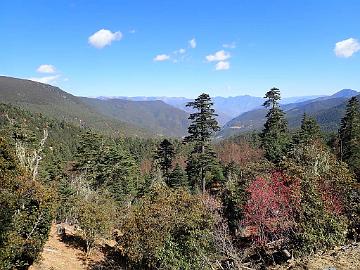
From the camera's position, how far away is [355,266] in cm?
1076

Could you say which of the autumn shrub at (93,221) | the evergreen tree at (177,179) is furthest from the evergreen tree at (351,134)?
the autumn shrub at (93,221)

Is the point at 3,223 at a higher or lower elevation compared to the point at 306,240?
higher

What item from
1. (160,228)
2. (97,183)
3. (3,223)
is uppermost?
(3,223)

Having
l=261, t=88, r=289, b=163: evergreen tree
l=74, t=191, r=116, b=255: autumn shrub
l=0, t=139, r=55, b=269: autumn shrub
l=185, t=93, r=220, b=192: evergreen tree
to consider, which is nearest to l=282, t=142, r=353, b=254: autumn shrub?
l=0, t=139, r=55, b=269: autumn shrub

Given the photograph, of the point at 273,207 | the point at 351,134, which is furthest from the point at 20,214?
the point at 351,134

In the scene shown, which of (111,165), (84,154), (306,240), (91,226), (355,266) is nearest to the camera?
(355,266)

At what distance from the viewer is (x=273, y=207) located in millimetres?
17266

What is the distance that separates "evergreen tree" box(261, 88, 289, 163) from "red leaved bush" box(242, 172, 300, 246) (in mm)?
26948

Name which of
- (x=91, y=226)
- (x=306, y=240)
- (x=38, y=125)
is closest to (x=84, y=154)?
(x=91, y=226)

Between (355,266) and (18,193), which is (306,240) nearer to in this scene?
(355,266)

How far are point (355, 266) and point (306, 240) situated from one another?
2543 millimetres

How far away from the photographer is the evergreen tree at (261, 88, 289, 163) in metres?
45.9

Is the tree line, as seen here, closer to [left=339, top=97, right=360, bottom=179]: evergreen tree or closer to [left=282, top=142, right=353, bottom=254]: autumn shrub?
[left=282, top=142, right=353, bottom=254]: autumn shrub

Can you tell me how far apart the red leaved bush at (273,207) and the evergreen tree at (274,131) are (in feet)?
88.4
